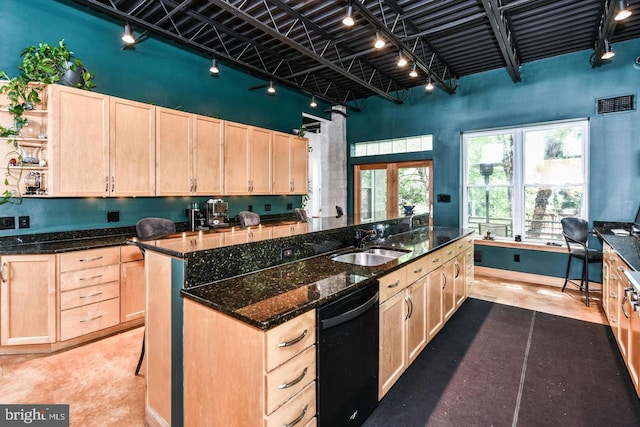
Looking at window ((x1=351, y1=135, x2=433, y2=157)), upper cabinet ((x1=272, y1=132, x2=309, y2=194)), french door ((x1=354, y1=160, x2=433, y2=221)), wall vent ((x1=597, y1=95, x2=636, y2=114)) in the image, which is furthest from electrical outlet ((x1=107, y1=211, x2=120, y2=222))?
wall vent ((x1=597, y1=95, x2=636, y2=114))

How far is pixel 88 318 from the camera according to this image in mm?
3014

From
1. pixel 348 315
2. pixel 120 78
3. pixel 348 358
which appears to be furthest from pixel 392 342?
pixel 120 78

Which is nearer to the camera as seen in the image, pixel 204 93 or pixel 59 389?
pixel 59 389

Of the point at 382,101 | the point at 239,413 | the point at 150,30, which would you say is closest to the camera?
the point at 239,413

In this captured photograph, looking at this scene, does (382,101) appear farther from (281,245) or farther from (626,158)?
(281,245)

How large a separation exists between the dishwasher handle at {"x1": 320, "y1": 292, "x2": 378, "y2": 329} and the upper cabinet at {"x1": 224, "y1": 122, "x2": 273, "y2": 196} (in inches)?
131

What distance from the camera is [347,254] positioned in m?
2.71

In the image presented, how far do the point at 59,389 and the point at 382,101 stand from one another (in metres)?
6.80

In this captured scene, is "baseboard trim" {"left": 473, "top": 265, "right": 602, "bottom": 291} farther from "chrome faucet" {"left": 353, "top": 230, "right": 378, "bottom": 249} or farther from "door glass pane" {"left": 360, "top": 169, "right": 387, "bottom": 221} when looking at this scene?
"chrome faucet" {"left": 353, "top": 230, "right": 378, "bottom": 249}

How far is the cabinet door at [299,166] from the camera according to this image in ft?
18.7

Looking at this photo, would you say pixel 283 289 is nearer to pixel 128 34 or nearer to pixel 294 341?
pixel 294 341

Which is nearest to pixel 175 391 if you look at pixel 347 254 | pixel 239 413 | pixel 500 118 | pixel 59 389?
pixel 239 413

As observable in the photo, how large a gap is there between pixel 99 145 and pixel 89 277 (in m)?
1.38

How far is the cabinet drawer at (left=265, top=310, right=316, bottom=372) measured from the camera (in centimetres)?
125
